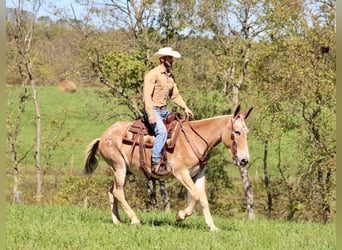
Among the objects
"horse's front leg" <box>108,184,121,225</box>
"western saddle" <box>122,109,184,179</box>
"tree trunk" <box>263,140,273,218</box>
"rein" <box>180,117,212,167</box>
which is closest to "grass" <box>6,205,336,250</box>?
"horse's front leg" <box>108,184,121,225</box>

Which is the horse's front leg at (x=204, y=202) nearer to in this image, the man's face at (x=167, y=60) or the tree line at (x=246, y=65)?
the man's face at (x=167, y=60)

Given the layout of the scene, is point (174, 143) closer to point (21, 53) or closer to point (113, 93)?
point (113, 93)

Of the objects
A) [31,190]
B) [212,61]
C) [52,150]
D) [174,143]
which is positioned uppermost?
[212,61]

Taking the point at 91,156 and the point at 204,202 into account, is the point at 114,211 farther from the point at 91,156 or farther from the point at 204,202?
the point at 204,202

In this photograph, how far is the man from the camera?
9305 millimetres

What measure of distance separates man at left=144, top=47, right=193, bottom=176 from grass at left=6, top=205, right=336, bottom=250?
1211mm

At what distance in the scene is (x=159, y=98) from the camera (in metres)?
9.60

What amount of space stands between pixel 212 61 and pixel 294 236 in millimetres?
18387

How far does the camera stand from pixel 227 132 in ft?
30.4

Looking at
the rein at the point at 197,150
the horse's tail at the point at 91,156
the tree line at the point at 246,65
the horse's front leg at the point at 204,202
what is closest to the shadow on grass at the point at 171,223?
the horse's front leg at the point at 204,202

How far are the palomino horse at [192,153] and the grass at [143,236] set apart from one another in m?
0.49

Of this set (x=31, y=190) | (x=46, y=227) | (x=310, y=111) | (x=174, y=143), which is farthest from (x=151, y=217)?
(x=31, y=190)

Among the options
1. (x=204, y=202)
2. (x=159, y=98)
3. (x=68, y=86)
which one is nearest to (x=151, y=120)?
(x=159, y=98)

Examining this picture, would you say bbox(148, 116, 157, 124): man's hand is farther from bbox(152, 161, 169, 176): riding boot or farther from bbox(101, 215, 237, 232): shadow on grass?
bbox(101, 215, 237, 232): shadow on grass
